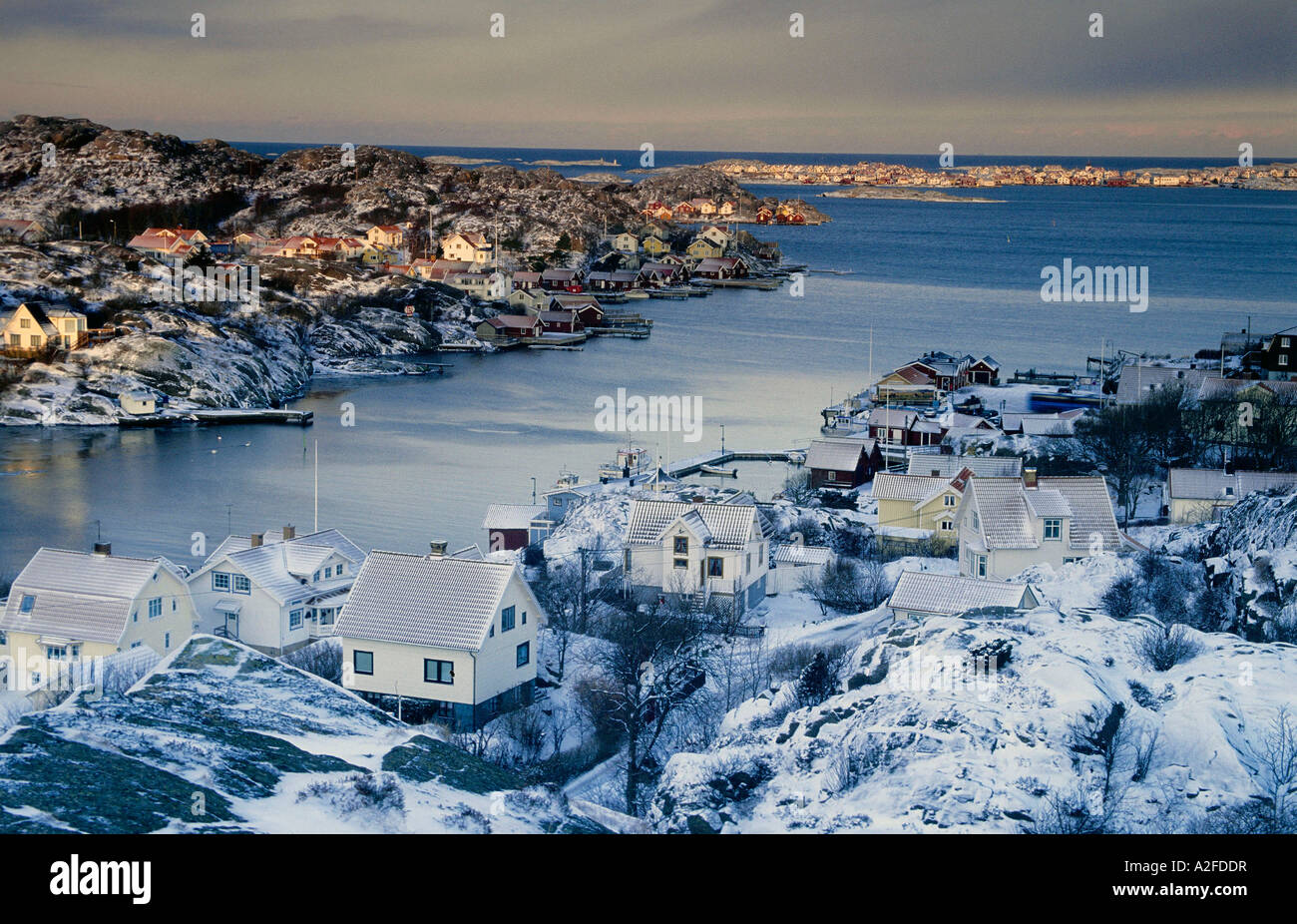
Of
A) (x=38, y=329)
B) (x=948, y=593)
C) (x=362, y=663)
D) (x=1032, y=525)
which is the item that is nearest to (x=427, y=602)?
(x=362, y=663)

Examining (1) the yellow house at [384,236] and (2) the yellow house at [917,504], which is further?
(1) the yellow house at [384,236]

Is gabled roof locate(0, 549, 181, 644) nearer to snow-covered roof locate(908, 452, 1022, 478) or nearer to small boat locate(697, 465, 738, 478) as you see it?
snow-covered roof locate(908, 452, 1022, 478)

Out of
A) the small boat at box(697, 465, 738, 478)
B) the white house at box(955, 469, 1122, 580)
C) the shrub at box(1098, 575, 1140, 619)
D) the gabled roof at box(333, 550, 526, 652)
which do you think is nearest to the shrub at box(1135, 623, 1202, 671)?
the shrub at box(1098, 575, 1140, 619)

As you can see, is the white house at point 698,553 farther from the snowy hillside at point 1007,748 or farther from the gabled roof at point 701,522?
the snowy hillside at point 1007,748

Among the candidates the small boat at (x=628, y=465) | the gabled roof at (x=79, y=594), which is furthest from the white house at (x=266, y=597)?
the small boat at (x=628, y=465)

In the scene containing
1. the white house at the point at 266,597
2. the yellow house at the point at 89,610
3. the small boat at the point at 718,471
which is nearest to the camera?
the yellow house at the point at 89,610

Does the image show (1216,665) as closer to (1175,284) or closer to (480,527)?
(480,527)

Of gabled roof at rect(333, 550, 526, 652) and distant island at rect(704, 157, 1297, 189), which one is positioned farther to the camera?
distant island at rect(704, 157, 1297, 189)
